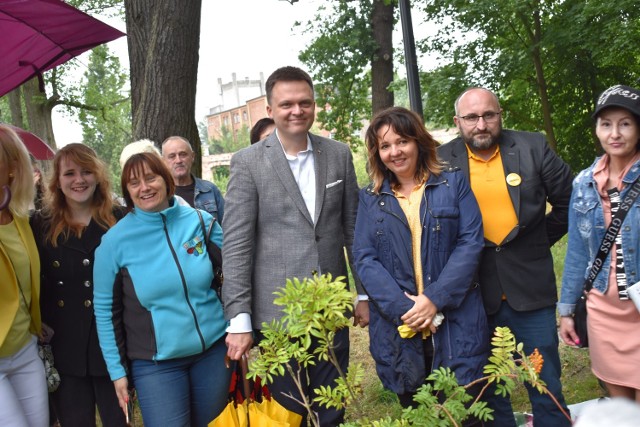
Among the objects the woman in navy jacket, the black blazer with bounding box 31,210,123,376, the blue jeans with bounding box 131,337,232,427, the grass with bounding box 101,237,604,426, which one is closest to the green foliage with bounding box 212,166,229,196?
the grass with bounding box 101,237,604,426

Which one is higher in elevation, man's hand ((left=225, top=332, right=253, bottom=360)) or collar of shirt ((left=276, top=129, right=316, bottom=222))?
collar of shirt ((left=276, top=129, right=316, bottom=222))

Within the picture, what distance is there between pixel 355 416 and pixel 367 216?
7.84ft

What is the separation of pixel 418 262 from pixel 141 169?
146cm

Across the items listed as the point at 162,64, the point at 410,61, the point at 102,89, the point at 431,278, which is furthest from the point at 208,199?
the point at 102,89

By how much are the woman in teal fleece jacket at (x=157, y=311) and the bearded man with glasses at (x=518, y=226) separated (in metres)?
1.48

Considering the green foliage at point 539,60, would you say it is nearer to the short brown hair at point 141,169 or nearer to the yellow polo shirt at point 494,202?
the yellow polo shirt at point 494,202

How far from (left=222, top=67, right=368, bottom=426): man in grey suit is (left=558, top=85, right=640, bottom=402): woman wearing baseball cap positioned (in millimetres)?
1245

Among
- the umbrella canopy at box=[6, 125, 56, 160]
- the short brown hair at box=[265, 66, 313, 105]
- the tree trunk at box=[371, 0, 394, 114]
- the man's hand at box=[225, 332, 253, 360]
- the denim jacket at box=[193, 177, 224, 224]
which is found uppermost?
the tree trunk at box=[371, 0, 394, 114]

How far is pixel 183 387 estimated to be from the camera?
288 centimetres

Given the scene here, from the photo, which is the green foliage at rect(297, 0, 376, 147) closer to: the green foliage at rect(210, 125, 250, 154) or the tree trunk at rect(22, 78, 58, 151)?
the tree trunk at rect(22, 78, 58, 151)

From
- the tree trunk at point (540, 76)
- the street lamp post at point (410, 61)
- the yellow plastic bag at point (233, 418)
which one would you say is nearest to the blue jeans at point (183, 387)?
the yellow plastic bag at point (233, 418)

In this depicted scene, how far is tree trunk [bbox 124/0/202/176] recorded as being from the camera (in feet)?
15.9

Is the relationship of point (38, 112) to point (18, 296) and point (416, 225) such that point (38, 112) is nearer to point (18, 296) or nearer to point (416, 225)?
point (18, 296)

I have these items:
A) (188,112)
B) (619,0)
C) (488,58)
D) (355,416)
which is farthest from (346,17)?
(355,416)
